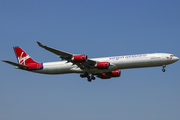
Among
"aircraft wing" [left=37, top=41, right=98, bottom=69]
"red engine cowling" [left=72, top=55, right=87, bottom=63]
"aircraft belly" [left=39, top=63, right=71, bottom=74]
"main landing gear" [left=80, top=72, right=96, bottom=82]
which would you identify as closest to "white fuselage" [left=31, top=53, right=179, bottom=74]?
"aircraft wing" [left=37, top=41, right=98, bottom=69]

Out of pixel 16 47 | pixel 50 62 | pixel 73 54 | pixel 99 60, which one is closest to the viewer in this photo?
pixel 73 54

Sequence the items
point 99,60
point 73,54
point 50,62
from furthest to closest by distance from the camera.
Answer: point 50,62
point 99,60
point 73,54

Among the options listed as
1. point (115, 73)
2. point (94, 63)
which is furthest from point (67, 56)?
point (115, 73)

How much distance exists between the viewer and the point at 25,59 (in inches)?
2345

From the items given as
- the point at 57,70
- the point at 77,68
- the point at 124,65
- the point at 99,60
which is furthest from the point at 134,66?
the point at 57,70

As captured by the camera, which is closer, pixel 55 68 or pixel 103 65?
pixel 103 65

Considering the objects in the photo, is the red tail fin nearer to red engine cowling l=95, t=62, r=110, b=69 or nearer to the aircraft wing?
the aircraft wing

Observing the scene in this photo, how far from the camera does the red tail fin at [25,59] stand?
187 ft

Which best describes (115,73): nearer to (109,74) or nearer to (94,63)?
(109,74)

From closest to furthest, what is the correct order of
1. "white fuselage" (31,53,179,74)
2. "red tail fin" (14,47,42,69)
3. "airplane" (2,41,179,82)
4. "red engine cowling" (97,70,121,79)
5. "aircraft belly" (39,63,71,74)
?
"airplane" (2,41,179,82), "white fuselage" (31,53,179,74), "aircraft belly" (39,63,71,74), "red tail fin" (14,47,42,69), "red engine cowling" (97,70,121,79)

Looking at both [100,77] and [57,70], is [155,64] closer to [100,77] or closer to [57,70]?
[100,77]

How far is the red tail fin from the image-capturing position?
2242 inches

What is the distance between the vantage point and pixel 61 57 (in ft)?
163

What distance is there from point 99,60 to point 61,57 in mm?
7399
